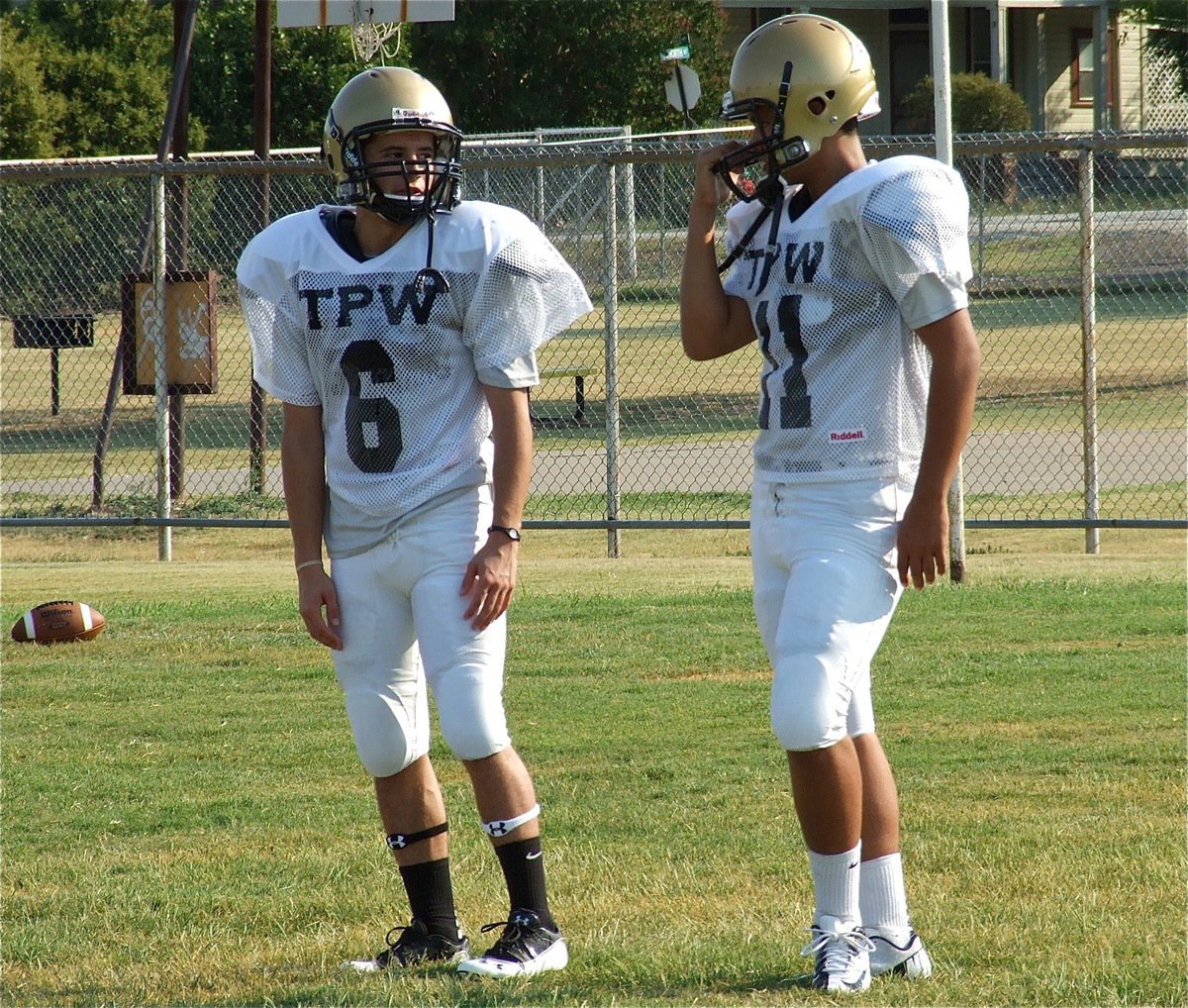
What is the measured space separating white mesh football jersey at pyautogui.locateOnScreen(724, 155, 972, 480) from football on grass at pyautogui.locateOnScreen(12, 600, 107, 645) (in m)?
5.34

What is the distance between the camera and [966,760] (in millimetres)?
5828

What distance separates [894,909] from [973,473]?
946 cm

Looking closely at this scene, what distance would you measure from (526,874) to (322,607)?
0.80 meters

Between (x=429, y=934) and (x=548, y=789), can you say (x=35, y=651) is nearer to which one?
(x=548, y=789)

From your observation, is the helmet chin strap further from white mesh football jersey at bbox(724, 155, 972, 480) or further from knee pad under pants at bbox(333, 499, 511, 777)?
white mesh football jersey at bbox(724, 155, 972, 480)

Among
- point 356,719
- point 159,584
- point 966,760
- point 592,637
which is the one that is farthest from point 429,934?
point 159,584

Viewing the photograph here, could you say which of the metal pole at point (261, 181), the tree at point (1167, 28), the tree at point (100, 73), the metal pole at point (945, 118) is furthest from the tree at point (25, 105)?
the tree at point (1167, 28)

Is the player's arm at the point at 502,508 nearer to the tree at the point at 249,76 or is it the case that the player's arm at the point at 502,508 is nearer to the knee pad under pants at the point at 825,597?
the knee pad under pants at the point at 825,597

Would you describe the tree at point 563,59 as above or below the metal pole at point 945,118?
above

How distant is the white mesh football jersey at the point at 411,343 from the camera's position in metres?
3.90

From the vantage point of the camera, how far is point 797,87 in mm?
3736

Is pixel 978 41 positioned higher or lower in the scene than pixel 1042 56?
higher

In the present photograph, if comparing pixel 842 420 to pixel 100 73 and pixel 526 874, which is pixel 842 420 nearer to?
pixel 526 874

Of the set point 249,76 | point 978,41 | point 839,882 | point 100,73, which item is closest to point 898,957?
point 839,882
